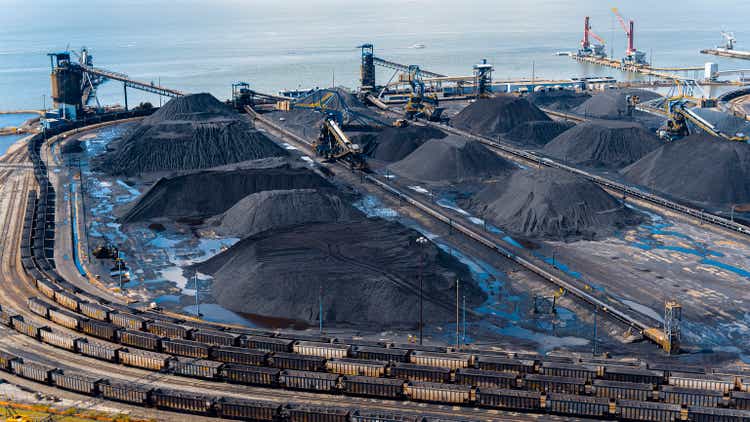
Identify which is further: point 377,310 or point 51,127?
point 51,127

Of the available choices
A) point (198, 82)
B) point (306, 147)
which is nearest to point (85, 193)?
point (306, 147)

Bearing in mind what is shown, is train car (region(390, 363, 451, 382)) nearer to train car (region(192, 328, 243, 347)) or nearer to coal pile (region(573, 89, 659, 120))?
train car (region(192, 328, 243, 347))

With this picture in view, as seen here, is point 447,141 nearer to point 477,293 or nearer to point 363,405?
point 477,293

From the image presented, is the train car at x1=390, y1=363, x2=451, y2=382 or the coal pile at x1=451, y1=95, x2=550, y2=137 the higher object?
the coal pile at x1=451, y1=95, x2=550, y2=137

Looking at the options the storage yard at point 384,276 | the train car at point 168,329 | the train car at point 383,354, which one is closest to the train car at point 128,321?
the storage yard at point 384,276

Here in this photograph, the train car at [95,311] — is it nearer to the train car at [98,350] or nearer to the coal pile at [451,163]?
the train car at [98,350]

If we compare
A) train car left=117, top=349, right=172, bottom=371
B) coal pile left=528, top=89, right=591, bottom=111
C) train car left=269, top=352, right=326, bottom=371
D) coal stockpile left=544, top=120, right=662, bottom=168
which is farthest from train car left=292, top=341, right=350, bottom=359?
coal pile left=528, top=89, right=591, bottom=111
